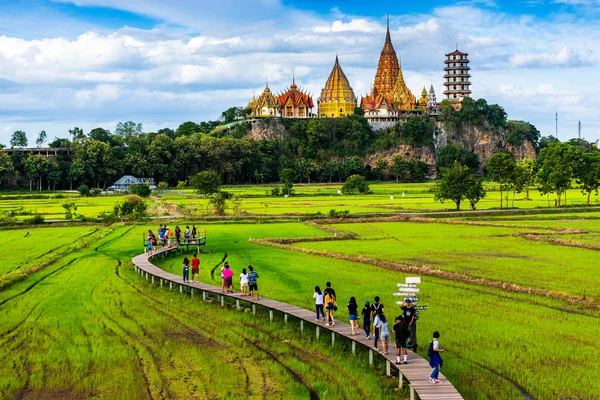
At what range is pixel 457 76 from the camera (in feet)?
557

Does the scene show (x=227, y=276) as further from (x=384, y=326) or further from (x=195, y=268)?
(x=384, y=326)

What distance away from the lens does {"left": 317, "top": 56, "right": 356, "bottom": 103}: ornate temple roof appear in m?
160

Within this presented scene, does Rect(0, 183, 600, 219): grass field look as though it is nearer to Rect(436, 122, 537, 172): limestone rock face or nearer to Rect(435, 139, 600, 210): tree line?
Rect(435, 139, 600, 210): tree line

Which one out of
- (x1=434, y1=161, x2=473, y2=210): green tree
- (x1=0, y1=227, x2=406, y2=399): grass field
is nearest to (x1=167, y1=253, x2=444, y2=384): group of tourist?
(x1=0, y1=227, x2=406, y2=399): grass field

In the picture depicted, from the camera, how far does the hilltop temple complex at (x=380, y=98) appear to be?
534 feet

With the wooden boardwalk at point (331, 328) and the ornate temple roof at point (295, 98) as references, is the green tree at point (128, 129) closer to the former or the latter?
the ornate temple roof at point (295, 98)

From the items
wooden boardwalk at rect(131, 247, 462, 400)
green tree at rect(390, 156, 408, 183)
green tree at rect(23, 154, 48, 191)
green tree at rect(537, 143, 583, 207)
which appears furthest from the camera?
green tree at rect(390, 156, 408, 183)

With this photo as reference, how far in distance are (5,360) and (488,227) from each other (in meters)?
42.3

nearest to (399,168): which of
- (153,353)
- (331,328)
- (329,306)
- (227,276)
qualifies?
(227,276)

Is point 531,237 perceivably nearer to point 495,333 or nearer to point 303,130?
point 495,333

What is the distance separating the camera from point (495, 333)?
2327 cm

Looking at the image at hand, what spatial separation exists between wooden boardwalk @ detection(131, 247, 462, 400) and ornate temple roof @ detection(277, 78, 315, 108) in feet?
425

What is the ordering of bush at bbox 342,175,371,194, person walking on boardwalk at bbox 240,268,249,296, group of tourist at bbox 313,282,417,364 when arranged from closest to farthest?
group of tourist at bbox 313,282,417,364
person walking on boardwalk at bbox 240,268,249,296
bush at bbox 342,175,371,194

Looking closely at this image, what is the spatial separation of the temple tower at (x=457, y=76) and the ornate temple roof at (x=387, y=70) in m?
11.5
